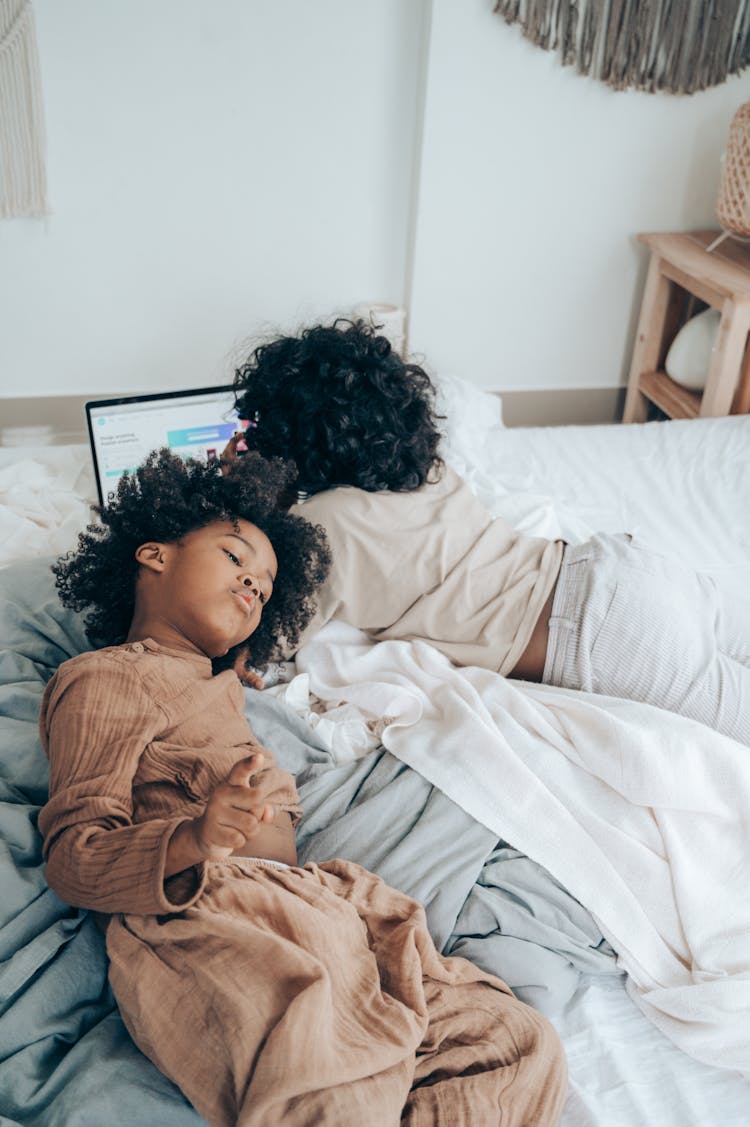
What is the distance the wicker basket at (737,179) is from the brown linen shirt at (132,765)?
1746mm

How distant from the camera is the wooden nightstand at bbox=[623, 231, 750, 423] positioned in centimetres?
211

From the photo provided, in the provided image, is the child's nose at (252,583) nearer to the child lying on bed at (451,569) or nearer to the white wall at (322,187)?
the child lying on bed at (451,569)

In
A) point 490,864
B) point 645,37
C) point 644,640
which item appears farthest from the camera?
point 645,37

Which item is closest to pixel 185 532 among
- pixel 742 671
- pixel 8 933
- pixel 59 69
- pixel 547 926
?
pixel 8 933

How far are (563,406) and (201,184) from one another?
1.16 meters

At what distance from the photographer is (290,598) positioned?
1243 mm

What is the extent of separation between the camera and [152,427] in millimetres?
1875

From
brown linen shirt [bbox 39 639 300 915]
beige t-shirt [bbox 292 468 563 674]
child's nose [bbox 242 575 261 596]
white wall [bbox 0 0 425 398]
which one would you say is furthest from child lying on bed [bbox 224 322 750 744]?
white wall [bbox 0 0 425 398]

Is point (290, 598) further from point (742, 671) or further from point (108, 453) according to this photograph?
point (108, 453)

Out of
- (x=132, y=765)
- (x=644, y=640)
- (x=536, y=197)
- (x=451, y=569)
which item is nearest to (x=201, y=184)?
(x=536, y=197)

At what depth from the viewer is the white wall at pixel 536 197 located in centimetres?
232

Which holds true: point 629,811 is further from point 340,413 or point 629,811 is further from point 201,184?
point 201,184

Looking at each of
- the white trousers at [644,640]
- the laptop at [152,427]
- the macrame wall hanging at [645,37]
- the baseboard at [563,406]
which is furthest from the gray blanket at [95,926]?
the macrame wall hanging at [645,37]

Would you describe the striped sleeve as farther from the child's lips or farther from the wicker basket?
the wicker basket
